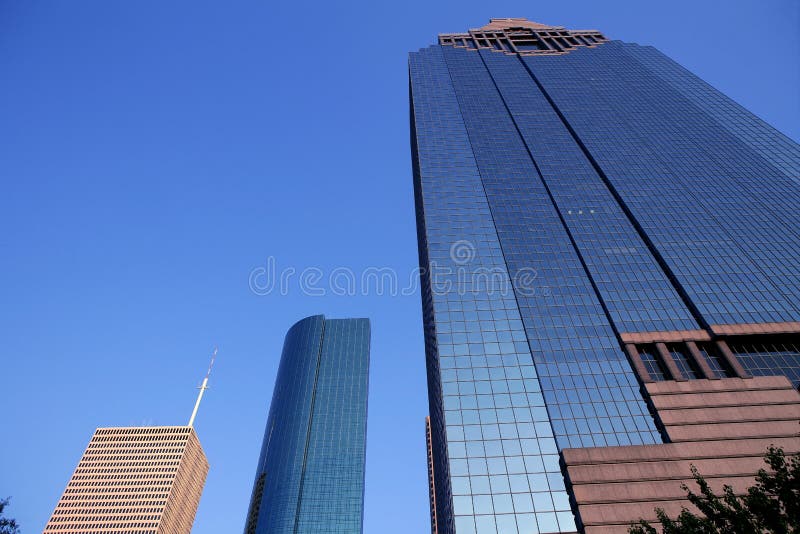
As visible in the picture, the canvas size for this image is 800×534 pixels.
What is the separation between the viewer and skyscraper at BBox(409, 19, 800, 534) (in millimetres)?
55531

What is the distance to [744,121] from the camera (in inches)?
4363

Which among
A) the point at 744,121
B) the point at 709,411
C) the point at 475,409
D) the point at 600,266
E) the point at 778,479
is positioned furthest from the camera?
the point at 744,121

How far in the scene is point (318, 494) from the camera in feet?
650

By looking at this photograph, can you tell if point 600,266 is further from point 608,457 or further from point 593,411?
point 608,457

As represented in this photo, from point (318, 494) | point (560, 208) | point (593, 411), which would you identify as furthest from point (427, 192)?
point (318, 494)

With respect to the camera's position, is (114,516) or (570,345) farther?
(114,516)

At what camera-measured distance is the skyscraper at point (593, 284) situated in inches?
2186

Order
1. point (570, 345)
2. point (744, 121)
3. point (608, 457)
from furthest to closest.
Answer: point (744, 121)
point (570, 345)
point (608, 457)

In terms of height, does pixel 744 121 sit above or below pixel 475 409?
above

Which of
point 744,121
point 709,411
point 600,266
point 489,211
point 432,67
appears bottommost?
point 709,411

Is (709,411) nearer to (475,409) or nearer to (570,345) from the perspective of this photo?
(570,345)

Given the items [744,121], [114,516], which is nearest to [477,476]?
[744,121]

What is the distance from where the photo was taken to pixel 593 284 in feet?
247

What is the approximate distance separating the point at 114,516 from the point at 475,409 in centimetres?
19842
